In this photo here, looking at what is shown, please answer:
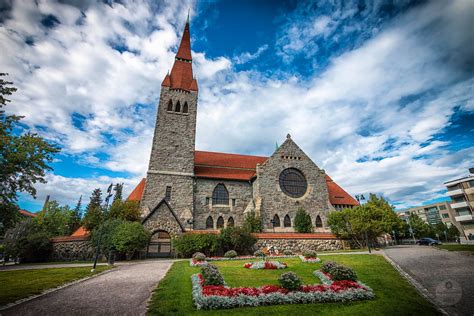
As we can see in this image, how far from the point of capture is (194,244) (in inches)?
691

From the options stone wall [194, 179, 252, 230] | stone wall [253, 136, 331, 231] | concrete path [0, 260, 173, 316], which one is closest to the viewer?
concrete path [0, 260, 173, 316]

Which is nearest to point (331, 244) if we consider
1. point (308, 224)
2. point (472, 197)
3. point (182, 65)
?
point (308, 224)

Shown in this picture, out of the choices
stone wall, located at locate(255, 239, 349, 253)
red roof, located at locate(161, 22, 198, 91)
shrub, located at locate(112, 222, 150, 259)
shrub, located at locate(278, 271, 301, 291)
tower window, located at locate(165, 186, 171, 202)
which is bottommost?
shrub, located at locate(278, 271, 301, 291)

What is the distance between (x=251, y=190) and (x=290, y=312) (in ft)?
75.5

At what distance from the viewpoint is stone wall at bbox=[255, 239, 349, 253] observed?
64.6ft

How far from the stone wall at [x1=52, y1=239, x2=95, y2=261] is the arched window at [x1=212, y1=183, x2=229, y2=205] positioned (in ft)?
43.3

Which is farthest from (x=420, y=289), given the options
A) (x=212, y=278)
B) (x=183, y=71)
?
(x=183, y=71)

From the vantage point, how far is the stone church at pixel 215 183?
83.9 ft

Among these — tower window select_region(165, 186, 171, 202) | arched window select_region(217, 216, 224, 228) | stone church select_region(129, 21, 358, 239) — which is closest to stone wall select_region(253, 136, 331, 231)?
stone church select_region(129, 21, 358, 239)

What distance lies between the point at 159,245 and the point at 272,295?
1436 centimetres

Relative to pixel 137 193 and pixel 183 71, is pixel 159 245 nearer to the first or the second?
pixel 137 193

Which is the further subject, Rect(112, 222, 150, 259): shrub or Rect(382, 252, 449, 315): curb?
Rect(112, 222, 150, 259): shrub

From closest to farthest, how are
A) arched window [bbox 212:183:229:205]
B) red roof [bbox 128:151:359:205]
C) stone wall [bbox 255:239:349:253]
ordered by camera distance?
1. stone wall [bbox 255:239:349:253]
2. arched window [bbox 212:183:229:205]
3. red roof [bbox 128:151:359:205]

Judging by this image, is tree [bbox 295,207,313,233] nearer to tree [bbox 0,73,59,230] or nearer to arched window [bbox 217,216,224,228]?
arched window [bbox 217,216,224,228]
